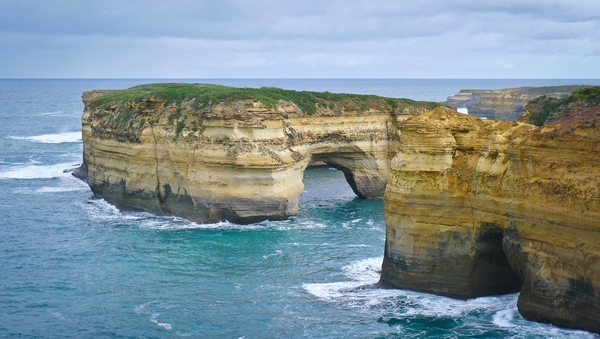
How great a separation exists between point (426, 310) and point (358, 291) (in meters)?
3.40

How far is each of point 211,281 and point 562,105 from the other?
15869 millimetres

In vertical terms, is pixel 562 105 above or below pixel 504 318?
above

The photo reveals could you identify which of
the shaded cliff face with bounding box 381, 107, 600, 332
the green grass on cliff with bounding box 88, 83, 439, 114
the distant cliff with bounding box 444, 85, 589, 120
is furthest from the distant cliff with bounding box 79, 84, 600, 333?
the distant cliff with bounding box 444, 85, 589, 120

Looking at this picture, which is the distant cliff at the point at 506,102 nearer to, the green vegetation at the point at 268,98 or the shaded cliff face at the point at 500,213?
the green vegetation at the point at 268,98

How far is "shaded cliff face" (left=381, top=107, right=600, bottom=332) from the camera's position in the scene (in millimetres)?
21844

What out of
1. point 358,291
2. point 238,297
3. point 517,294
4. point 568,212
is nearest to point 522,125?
point 568,212

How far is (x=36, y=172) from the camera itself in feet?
204

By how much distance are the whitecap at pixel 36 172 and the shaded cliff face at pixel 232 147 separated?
11.5 metres

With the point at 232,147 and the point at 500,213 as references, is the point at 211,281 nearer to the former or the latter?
the point at 232,147

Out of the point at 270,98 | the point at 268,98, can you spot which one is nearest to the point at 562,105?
the point at 268,98

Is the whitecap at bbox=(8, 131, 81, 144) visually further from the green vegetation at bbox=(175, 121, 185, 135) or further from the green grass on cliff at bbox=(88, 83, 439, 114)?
the green vegetation at bbox=(175, 121, 185, 135)

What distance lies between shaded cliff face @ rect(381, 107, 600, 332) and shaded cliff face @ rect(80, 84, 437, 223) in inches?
566

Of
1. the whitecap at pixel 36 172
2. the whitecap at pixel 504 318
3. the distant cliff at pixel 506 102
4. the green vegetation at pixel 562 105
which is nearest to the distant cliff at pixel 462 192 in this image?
the green vegetation at pixel 562 105

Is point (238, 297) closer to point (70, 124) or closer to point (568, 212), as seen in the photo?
point (568, 212)
